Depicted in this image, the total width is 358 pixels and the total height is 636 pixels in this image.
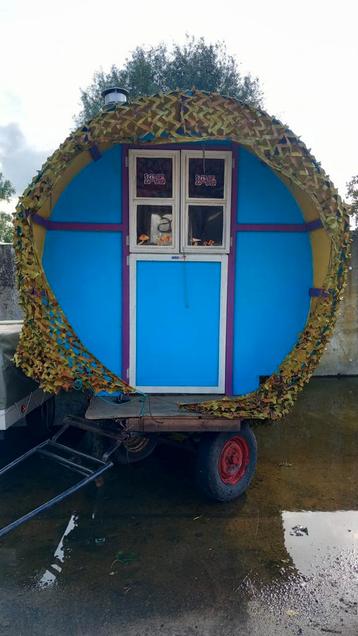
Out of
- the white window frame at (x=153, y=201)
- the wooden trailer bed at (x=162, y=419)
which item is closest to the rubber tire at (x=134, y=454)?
the wooden trailer bed at (x=162, y=419)

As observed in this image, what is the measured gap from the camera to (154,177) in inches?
170

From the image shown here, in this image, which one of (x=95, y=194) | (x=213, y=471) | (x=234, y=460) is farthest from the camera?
(x=95, y=194)

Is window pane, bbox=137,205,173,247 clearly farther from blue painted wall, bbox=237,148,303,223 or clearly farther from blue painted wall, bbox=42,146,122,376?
blue painted wall, bbox=237,148,303,223

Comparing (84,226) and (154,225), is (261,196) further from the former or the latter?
(84,226)

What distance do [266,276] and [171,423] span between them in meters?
1.69

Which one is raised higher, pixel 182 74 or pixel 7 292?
pixel 182 74

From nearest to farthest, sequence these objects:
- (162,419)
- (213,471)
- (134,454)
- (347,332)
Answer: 1. (162,419)
2. (213,471)
3. (134,454)
4. (347,332)

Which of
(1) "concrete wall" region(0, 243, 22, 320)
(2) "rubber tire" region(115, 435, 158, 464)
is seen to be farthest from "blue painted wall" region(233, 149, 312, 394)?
(1) "concrete wall" region(0, 243, 22, 320)

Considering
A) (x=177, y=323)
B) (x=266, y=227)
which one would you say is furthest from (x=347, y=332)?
(x=177, y=323)

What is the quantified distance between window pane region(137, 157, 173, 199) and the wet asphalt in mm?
2784

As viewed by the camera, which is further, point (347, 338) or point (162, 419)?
point (347, 338)

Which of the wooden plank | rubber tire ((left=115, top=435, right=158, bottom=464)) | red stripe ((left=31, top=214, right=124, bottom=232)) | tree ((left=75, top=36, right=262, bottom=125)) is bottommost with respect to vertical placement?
rubber tire ((left=115, top=435, right=158, bottom=464))

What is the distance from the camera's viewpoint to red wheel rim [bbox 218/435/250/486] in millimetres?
4047

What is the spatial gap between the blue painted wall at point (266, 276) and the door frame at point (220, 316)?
0.39ft
